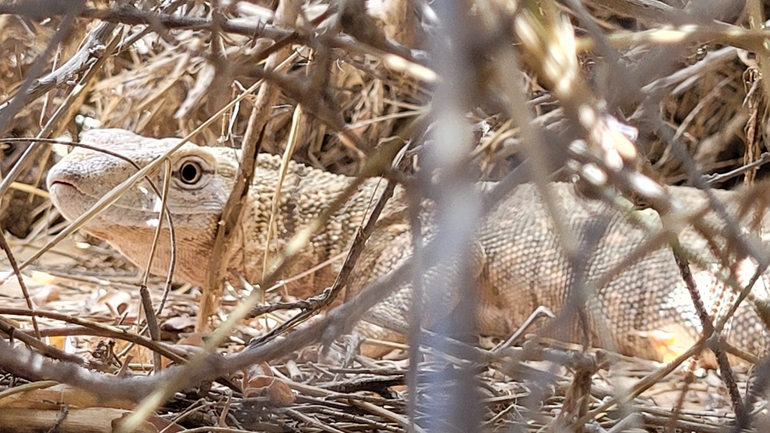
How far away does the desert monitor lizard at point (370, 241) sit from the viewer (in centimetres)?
183

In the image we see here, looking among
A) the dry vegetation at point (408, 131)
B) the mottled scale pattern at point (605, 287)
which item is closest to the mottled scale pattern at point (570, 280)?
the mottled scale pattern at point (605, 287)

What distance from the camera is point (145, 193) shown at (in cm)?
174

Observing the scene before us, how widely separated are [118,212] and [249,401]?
103cm

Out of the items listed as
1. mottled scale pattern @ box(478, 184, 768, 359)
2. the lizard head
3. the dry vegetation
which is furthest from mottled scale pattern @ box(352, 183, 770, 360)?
the lizard head

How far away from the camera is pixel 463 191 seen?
1.20ft

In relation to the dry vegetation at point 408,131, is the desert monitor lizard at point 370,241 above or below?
above

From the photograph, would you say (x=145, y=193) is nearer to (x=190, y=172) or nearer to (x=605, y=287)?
(x=190, y=172)

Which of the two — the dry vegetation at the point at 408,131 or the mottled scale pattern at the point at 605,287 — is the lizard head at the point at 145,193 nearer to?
the dry vegetation at the point at 408,131

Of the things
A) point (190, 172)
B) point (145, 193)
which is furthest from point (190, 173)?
point (145, 193)

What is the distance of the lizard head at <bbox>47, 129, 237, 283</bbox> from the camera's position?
1.79 m

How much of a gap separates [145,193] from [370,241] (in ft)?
2.05

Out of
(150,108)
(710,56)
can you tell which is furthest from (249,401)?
(150,108)

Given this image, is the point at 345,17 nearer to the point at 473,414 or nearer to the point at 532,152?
the point at 532,152

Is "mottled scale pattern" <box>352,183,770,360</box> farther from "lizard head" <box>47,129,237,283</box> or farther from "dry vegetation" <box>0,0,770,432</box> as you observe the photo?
"lizard head" <box>47,129,237,283</box>
